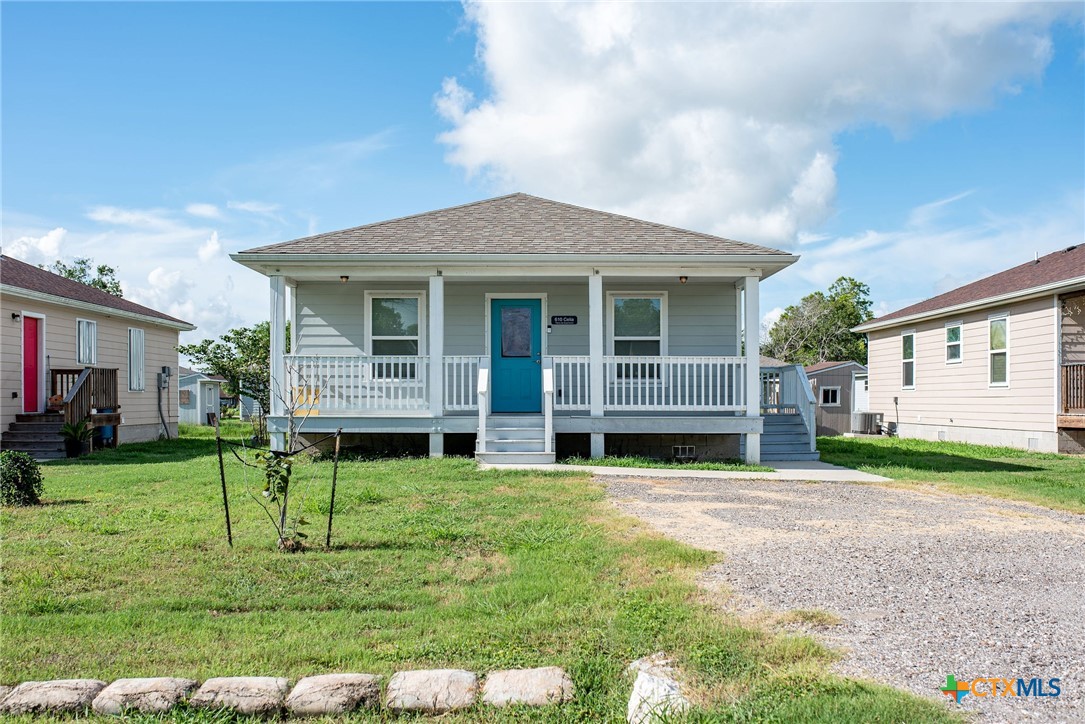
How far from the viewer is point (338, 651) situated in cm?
337

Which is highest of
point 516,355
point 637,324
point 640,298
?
point 640,298

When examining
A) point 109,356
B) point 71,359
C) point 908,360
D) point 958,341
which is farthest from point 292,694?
point 908,360

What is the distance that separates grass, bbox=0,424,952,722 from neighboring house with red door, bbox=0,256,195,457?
8099mm

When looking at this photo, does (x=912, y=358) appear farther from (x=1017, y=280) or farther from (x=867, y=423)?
(x=1017, y=280)

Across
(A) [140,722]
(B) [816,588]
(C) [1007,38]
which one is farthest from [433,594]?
(C) [1007,38]

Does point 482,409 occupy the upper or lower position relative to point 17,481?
upper

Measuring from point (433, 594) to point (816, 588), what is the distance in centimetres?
240

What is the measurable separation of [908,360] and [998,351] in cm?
416

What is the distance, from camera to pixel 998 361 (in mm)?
16016

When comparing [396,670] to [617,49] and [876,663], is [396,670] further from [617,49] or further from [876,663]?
[617,49]

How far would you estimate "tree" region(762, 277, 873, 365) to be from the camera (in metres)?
41.8

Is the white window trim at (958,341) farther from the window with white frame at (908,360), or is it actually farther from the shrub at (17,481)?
the shrub at (17,481)

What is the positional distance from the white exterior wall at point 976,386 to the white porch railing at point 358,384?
41.6 ft

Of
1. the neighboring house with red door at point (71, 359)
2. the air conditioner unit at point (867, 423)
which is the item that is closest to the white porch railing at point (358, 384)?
the neighboring house with red door at point (71, 359)
